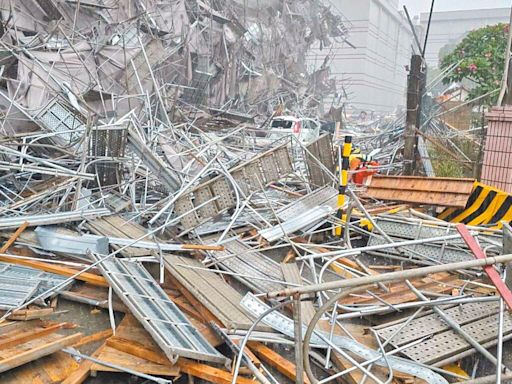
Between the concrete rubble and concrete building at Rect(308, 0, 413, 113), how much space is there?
26.7 metres

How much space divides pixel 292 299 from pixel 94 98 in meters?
8.20

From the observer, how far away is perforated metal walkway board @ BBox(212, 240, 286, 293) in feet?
14.1

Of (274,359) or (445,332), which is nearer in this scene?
(274,359)

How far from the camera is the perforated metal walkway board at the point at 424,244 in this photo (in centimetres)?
500

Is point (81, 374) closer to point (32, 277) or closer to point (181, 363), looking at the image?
point (181, 363)

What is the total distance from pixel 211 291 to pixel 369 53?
116 ft

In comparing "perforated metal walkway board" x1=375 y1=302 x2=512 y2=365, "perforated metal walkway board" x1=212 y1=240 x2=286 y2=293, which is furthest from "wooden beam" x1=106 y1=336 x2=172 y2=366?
"perforated metal walkway board" x1=375 y1=302 x2=512 y2=365

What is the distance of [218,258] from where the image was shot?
474cm

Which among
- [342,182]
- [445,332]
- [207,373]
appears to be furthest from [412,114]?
[207,373]

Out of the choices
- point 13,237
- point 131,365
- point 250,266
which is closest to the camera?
point 131,365

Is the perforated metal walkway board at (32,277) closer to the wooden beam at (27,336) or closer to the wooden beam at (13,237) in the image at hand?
the wooden beam at (13,237)

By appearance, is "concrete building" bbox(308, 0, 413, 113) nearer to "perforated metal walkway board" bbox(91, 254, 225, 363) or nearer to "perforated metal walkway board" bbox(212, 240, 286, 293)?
"perforated metal walkway board" bbox(212, 240, 286, 293)

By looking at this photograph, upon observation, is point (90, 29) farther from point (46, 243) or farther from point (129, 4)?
point (46, 243)

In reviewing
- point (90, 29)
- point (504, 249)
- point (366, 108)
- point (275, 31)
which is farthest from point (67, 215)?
point (366, 108)
